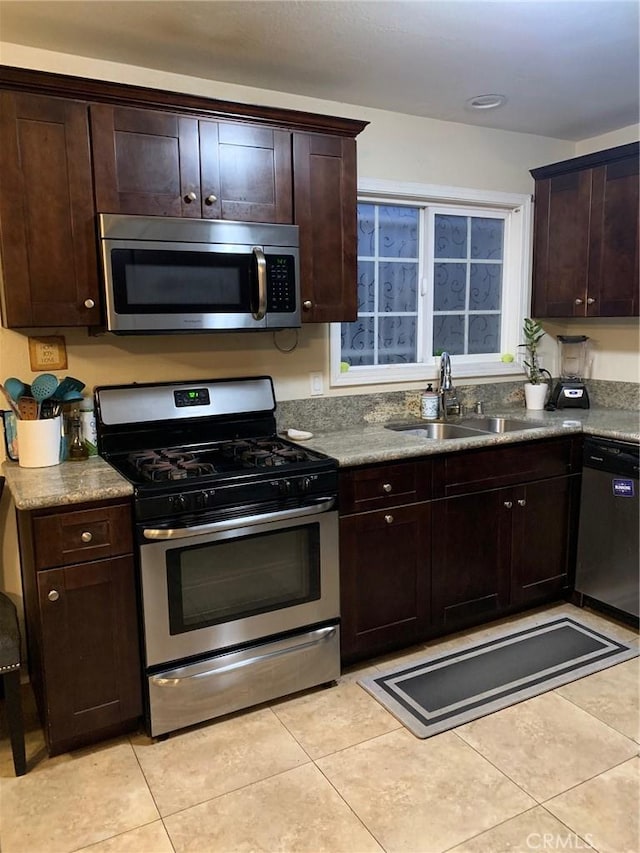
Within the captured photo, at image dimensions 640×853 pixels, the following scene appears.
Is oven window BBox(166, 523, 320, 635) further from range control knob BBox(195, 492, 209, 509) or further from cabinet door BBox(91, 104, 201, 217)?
cabinet door BBox(91, 104, 201, 217)

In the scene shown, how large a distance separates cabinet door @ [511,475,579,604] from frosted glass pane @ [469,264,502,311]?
1195 millimetres

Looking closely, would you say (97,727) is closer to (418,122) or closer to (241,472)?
(241,472)

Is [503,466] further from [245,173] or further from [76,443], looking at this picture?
[76,443]

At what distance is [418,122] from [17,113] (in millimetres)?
1997

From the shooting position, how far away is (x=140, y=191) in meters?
2.34

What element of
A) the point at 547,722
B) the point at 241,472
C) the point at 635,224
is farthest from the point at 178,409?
the point at 635,224

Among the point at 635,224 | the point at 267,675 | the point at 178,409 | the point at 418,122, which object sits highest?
the point at 418,122

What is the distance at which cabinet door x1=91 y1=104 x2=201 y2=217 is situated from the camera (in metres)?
2.27

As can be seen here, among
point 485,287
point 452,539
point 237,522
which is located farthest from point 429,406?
point 237,522

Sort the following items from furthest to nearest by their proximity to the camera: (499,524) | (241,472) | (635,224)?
(635,224)
(499,524)
(241,472)

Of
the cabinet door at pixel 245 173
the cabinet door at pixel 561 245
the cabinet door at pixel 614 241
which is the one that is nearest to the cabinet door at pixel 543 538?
the cabinet door at pixel 614 241

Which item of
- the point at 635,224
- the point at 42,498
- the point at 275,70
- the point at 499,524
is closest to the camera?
the point at 42,498

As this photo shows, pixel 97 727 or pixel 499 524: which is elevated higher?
pixel 499 524

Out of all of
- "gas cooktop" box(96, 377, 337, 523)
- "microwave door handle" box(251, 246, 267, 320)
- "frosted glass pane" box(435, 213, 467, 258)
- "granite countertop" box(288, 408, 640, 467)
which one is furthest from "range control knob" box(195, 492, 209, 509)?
"frosted glass pane" box(435, 213, 467, 258)
